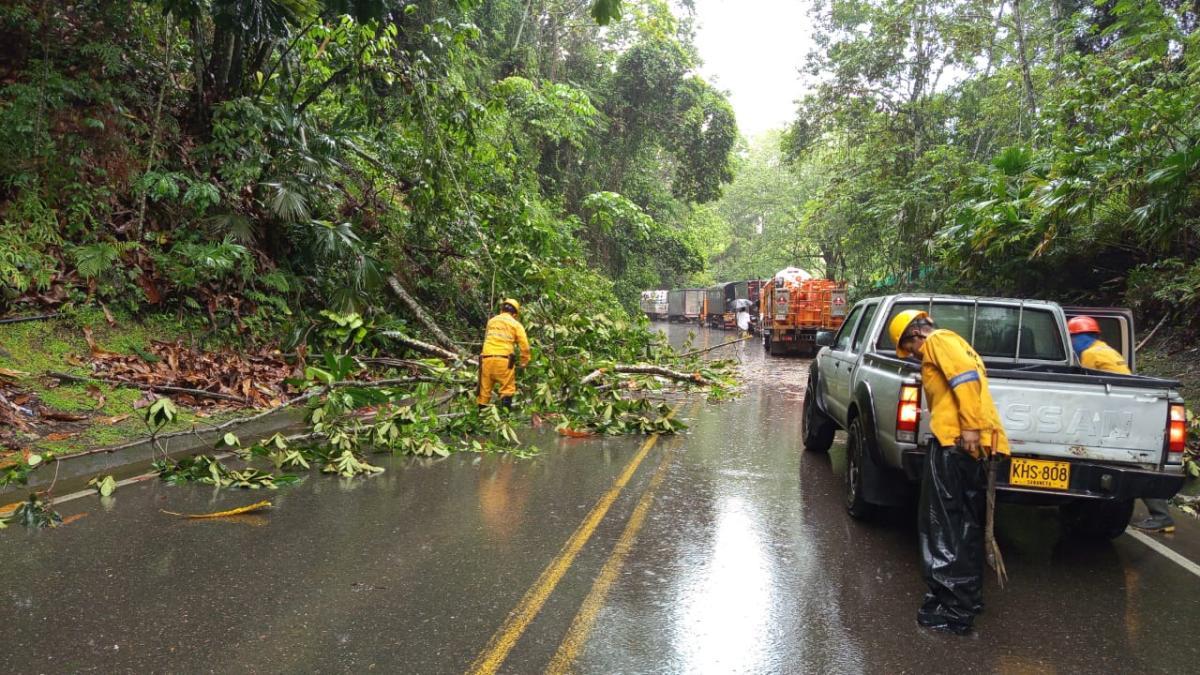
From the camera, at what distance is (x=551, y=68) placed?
27203 millimetres

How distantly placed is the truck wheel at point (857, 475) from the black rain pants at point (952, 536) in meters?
1.38

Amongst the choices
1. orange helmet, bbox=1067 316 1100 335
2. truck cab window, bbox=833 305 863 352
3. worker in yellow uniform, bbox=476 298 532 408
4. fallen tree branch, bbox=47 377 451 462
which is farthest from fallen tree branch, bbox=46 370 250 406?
orange helmet, bbox=1067 316 1100 335

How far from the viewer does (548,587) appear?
4.55 metres

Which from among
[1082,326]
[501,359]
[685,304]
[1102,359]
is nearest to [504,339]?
[501,359]

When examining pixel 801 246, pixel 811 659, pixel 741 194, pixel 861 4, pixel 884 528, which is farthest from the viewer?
pixel 741 194

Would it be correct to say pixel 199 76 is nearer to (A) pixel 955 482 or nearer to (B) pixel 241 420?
(B) pixel 241 420

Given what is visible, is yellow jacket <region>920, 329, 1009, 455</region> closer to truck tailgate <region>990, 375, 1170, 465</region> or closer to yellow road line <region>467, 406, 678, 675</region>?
truck tailgate <region>990, 375, 1170, 465</region>

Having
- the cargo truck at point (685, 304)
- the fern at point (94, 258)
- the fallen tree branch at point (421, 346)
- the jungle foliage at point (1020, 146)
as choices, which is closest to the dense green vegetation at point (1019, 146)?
the jungle foliage at point (1020, 146)

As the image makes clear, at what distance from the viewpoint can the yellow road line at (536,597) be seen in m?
3.63

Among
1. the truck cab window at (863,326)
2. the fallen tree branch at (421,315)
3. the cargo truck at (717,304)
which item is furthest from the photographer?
the cargo truck at (717,304)

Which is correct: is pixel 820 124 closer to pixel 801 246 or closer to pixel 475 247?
pixel 475 247

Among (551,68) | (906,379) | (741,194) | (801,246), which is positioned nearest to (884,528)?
(906,379)

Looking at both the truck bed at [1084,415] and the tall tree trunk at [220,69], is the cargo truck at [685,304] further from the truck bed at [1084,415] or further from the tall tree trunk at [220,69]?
the truck bed at [1084,415]

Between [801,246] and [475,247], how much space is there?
4587 cm
